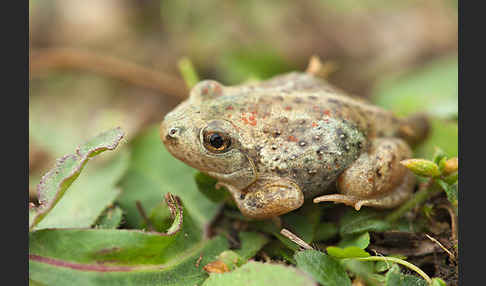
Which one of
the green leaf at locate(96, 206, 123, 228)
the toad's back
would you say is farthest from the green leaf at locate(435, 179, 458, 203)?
the green leaf at locate(96, 206, 123, 228)

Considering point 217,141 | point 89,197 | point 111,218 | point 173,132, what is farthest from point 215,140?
point 89,197

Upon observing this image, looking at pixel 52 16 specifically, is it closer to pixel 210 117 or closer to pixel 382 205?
pixel 210 117

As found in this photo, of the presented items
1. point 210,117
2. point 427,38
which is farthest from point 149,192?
point 427,38

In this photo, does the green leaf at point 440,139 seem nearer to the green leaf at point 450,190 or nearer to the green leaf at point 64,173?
the green leaf at point 450,190

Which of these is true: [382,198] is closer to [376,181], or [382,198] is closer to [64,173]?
[376,181]

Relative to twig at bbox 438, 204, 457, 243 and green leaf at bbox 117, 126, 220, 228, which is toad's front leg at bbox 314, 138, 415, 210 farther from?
green leaf at bbox 117, 126, 220, 228
